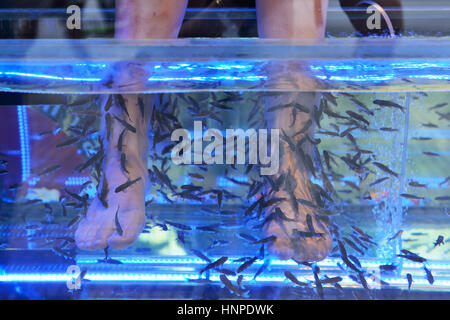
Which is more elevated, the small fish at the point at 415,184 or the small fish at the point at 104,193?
the small fish at the point at 104,193

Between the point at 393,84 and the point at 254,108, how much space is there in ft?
1.40

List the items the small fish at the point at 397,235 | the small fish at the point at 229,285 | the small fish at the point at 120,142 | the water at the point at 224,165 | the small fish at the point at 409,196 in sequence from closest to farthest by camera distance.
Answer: the water at the point at 224,165 → the small fish at the point at 229,285 → the small fish at the point at 120,142 → the small fish at the point at 397,235 → the small fish at the point at 409,196

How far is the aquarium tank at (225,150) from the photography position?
2.66 feet

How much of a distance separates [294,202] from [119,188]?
0.43m

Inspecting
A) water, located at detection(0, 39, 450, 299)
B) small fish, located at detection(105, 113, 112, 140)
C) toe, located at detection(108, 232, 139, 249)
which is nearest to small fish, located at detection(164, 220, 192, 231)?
water, located at detection(0, 39, 450, 299)

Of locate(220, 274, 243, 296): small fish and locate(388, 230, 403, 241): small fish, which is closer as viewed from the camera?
locate(220, 274, 243, 296): small fish

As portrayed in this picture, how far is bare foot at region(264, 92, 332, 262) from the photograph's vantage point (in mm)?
958

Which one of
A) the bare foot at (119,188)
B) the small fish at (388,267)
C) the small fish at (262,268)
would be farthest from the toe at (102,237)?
the small fish at (388,267)

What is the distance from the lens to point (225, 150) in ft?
4.00

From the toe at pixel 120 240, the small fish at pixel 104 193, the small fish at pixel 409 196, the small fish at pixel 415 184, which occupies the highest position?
the small fish at pixel 104 193

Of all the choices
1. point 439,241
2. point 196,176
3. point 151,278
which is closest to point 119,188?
point 151,278

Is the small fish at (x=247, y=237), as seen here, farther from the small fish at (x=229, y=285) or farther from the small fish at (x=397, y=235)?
the small fish at (x=397, y=235)

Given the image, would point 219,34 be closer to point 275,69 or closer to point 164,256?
point 275,69

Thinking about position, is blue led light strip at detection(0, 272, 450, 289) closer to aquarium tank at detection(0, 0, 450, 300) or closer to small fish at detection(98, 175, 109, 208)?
aquarium tank at detection(0, 0, 450, 300)
